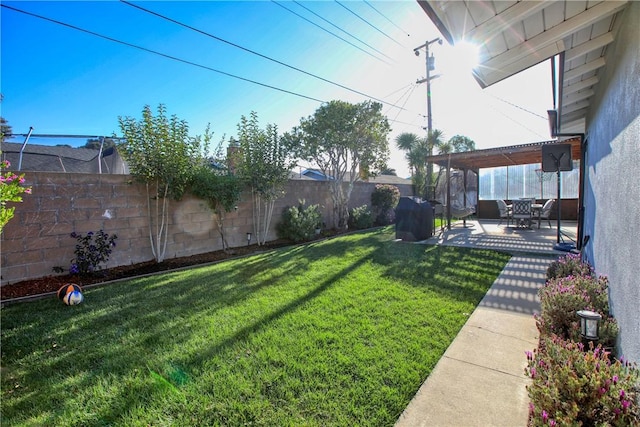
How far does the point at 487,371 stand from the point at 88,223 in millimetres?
6181

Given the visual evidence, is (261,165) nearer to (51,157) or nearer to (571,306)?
(51,157)

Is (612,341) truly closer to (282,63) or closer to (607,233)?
(607,233)

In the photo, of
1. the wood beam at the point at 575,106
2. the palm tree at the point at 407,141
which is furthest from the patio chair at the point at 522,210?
the palm tree at the point at 407,141

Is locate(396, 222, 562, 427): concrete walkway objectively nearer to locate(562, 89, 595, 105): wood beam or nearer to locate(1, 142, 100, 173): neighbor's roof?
locate(562, 89, 595, 105): wood beam

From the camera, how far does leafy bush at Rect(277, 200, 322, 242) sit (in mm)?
8164

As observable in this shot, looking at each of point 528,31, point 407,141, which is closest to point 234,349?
point 528,31

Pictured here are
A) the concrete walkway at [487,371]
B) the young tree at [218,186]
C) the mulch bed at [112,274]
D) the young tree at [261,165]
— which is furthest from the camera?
the young tree at [261,165]

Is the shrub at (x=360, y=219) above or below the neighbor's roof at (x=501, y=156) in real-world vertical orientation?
below

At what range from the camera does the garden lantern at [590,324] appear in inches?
78.5

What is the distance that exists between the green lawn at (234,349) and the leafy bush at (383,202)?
7741mm

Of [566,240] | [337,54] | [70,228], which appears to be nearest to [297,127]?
[337,54]

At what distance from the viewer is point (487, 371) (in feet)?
7.35

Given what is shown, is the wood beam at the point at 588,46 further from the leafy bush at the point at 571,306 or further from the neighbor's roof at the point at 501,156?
the neighbor's roof at the point at 501,156

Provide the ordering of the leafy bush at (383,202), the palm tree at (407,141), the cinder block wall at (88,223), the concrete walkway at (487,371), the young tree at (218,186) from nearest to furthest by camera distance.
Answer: the concrete walkway at (487,371), the cinder block wall at (88,223), the young tree at (218,186), the leafy bush at (383,202), the palm tree at (407,141)
